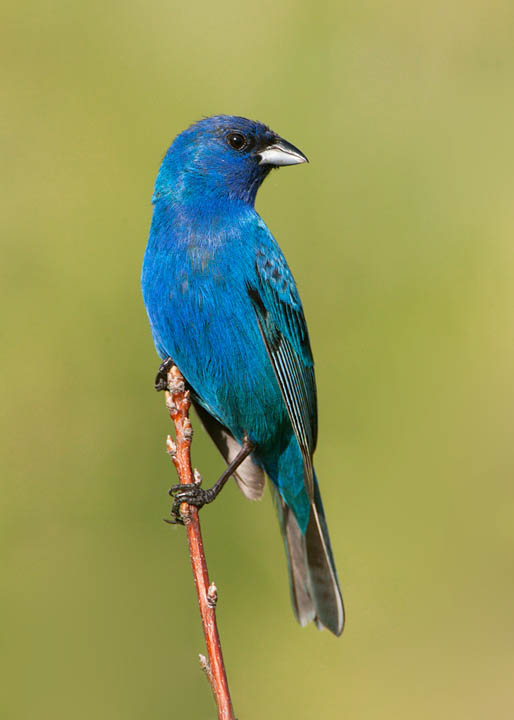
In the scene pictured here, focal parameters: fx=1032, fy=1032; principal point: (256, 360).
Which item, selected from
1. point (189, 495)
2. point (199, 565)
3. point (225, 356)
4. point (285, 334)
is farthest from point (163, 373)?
point (199, 565)

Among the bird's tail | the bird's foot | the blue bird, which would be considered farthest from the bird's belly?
the bird's tail

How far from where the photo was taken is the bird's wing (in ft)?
15.1

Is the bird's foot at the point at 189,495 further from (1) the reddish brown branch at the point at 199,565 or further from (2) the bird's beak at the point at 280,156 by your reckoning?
(2) the bird's beak at the point at 280,156

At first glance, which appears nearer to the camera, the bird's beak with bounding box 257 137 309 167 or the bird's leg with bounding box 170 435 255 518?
the bird's leg with bounding box 170 435 255 518

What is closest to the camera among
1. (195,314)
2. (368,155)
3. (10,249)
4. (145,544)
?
(195,314)

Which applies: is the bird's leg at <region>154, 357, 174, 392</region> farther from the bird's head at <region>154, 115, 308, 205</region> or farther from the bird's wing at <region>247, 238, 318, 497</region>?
the bird's head at <region>154, 115, 308, 205</region>

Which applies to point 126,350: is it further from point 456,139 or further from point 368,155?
point 456,139

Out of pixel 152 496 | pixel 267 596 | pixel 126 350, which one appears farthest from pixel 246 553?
pixel 126 350

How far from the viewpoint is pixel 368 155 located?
6617mm

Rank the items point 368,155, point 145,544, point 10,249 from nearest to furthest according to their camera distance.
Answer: point 145,544 → point 10,249 → point 368,155

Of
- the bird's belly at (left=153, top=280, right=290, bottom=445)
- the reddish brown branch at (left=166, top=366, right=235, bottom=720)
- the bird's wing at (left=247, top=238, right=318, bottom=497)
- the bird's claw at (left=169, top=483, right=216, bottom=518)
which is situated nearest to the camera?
the reddish brown branch at (left=166, top=366, right=235, bottom=720)

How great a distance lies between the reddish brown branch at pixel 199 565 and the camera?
9.77 ft

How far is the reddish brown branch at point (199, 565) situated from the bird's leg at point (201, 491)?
0.22ft

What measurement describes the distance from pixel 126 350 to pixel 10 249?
1012mm
